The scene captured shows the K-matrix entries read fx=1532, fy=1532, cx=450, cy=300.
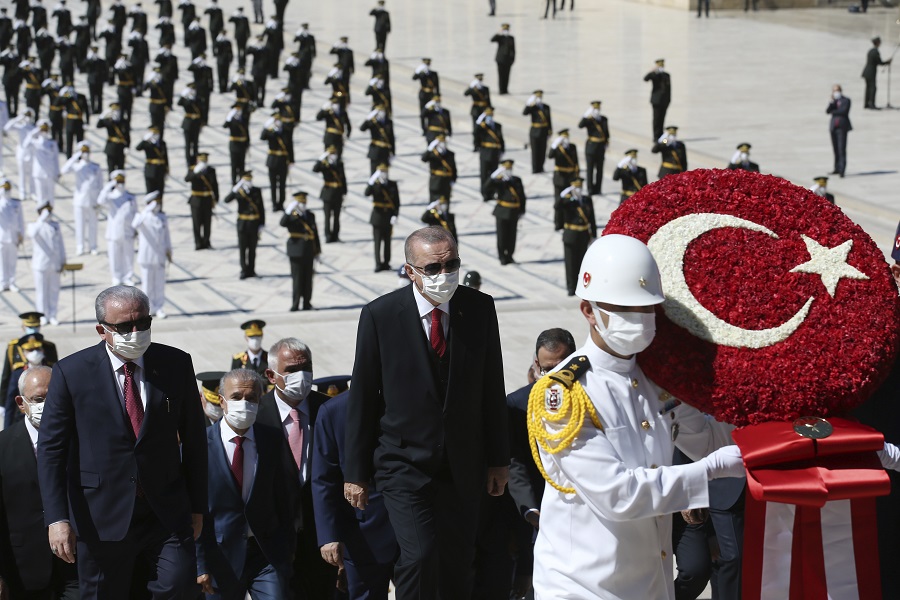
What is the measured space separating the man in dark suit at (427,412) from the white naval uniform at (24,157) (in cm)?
1894

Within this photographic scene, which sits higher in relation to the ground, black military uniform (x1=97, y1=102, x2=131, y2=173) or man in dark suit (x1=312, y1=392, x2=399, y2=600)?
man in dark suit (x1=312, y1=392, x2=399, y2=600)

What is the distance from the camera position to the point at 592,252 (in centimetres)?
381

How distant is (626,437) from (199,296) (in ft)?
46.2

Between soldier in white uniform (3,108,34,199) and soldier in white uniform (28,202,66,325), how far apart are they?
6.28m

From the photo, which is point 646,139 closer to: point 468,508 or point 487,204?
point 487,204

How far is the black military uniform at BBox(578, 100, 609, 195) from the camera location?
71.0ft

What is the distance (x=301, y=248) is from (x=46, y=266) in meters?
2.76

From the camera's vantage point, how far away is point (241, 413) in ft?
18.4

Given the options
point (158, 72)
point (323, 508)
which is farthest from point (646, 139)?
point (323, 508)

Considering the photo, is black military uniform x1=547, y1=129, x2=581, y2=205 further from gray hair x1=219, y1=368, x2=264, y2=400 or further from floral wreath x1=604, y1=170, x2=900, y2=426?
floral wreath x1=604, y1=170, x2=900, y2=426

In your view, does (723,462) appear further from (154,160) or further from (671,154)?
(154,160)

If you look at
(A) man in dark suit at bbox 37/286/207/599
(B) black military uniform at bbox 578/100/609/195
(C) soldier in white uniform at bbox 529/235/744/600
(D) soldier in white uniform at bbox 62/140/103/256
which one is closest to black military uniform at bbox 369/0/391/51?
(B) black military uniform at bbox 578/100/609/195

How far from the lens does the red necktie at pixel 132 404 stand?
16.0 ft

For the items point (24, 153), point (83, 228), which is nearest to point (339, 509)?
point (83, 228)
